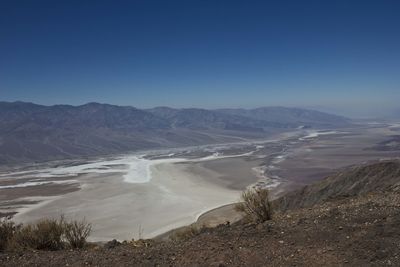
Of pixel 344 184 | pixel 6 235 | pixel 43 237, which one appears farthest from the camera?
pixel 344 184

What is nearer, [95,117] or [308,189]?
[308,189]

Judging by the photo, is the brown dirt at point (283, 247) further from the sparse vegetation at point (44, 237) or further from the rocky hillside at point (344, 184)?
the rocky hillside at point (344, 184)

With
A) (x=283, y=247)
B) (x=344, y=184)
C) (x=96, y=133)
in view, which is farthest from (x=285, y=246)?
(x=96, y=133)

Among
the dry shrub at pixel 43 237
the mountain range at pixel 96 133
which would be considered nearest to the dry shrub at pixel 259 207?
the dry shrub at pixel 43 237

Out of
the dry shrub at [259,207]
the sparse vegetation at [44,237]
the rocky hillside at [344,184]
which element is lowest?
the rocky hillside at [344,184]

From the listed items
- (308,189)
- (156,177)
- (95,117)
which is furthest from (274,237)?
(95,117)

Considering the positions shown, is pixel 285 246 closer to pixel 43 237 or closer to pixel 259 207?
pixel 259 207

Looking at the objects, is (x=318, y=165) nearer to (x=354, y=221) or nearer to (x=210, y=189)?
(x=210, y=189)

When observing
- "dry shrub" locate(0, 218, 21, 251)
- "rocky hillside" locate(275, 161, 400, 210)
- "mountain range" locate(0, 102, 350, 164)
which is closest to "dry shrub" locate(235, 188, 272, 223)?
"dry shrub" locate(0, 218, 21, 251)
